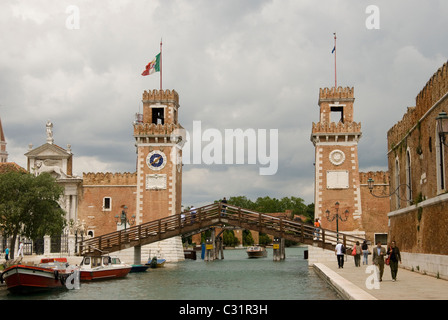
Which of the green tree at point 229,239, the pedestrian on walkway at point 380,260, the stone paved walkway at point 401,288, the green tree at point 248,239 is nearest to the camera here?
the stone paved walkway at point 401,288

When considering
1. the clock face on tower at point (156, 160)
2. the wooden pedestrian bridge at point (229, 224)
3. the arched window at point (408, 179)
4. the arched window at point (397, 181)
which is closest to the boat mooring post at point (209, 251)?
the clock face on tower at point (156, 160)

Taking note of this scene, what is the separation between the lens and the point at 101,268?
28.0m

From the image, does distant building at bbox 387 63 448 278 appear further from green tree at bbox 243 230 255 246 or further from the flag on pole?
green tree at bbox 243 230 255 246

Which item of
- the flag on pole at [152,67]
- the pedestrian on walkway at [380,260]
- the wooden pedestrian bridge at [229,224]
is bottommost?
the pedestrian on walkway at [380,260]

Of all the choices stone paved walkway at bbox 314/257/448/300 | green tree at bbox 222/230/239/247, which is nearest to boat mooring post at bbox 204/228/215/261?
stone paved walkway at bbox 314/257/448/300

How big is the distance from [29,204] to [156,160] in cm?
1202

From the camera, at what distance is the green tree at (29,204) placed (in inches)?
1436

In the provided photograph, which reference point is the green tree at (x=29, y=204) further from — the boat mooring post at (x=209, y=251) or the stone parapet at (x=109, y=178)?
the boat mooring post at (x=209, y=251)

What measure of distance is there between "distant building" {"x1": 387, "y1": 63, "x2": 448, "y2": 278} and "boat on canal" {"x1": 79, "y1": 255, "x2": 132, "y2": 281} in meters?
13.4

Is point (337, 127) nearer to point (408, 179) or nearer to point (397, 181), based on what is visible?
point (397, 181)

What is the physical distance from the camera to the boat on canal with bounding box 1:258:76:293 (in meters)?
22.3

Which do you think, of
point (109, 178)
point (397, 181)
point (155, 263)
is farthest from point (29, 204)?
point (397, 181)

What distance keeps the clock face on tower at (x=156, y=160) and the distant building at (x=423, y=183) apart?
21.0 meters
